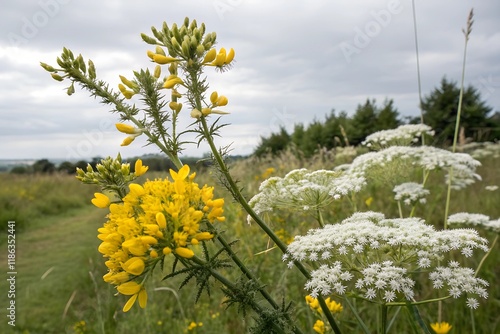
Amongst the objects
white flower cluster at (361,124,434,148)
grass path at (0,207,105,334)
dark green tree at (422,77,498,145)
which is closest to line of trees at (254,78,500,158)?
dark green tree at (422,77,498,145)

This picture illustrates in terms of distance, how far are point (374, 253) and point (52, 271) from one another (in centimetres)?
769

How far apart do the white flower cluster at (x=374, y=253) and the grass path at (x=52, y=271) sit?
318 centimetres

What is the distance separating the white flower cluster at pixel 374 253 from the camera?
1479mm

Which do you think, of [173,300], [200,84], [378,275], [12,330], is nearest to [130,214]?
[200,84]

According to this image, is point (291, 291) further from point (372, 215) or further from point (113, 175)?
point (113, 175)

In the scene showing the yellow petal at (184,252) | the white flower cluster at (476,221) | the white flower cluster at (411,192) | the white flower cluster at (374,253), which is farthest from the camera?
the white flower cluster at (476,221)

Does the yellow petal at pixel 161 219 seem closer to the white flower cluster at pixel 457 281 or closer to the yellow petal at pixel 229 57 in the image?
the yellow petal at pixel 229 57

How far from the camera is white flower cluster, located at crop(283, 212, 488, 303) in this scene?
58.2 inches

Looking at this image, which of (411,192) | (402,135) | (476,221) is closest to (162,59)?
(411,192)

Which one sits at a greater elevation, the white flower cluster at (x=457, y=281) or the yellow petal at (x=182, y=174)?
the yellow petal at (x=182, y=174)

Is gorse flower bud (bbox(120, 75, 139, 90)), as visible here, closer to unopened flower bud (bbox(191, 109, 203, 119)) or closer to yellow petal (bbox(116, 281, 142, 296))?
unopened flower bud (bbox(191, 109, 203, 119))

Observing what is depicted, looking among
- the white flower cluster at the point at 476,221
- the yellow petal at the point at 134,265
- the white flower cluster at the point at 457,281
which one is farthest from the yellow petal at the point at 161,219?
the white flower cluster at the point at 476,221

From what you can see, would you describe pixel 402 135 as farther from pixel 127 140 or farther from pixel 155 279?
pixel 155 279

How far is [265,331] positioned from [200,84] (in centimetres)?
81
